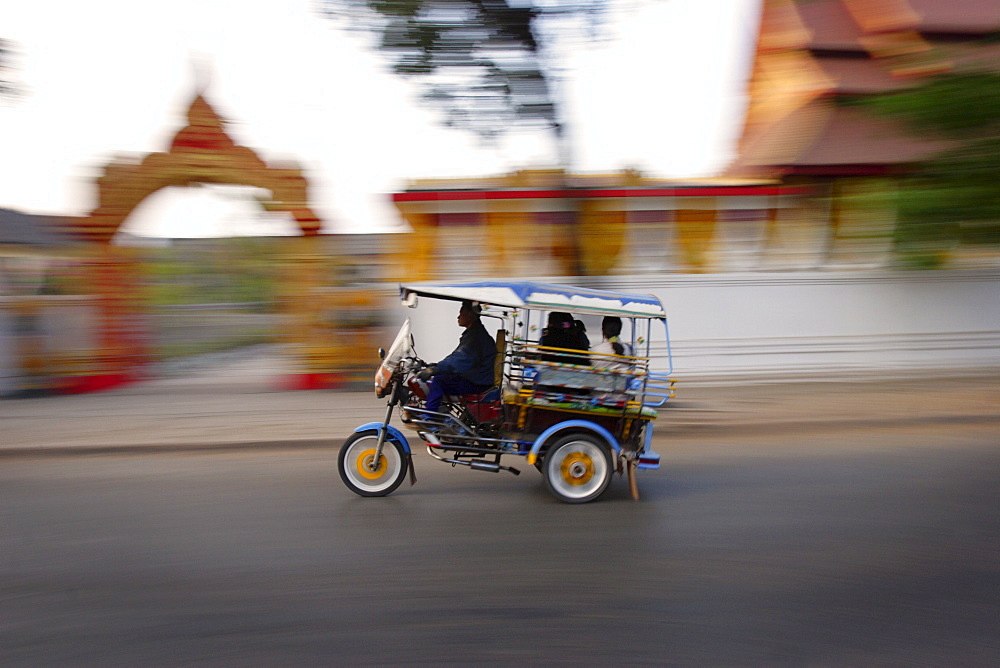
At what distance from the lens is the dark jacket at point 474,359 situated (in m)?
6.23

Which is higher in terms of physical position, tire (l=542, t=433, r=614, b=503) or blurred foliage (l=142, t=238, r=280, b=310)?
blurred foliage (l=142, t=238, r=280, b=310)

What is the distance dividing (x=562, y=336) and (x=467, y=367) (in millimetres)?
868

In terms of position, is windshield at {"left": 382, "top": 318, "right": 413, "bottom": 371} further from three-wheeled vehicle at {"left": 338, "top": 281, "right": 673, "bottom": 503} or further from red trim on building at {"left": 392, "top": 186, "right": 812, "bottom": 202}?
red trim on building at {"left": 392, "top": 186, "right": 812, "bottom": 202}

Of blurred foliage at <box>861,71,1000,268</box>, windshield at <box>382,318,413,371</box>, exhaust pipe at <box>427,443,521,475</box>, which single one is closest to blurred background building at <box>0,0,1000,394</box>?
windshield at <box>382,318,413,371</box>

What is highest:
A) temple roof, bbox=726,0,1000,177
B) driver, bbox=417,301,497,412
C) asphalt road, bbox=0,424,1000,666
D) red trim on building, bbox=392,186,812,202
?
red trim on building, bbox=392,186,812,202

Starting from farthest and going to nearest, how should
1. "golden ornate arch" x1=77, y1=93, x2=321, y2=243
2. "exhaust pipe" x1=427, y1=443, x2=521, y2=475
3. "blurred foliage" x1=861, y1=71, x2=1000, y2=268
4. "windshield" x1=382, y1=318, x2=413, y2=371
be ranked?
1. "golden ornate arch" x1=77, y1=93, x2=321, y2=243
2. "windshield" x1=382, y1=318, x2=413, y2=371
3. "exhaust pipe" x1=427, y1=443, x2=521, y2=475
4. "blurred foliage" x1=861, y1=71, x2=1000, y2=268

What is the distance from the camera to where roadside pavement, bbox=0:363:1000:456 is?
341 inches

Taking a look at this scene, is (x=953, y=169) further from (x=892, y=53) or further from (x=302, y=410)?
(x=302, y=410)

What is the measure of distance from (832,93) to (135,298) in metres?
10.6

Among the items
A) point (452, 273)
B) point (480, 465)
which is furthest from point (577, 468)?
point (452, 273)

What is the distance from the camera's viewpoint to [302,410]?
10.1 meters

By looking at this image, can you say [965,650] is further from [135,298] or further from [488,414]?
[135,298]

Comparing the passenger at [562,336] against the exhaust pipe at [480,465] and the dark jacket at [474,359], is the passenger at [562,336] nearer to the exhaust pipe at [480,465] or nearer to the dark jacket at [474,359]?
the dark jacket at [474,359]

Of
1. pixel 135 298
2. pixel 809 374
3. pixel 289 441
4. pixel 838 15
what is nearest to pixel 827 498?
pixel 838 15
